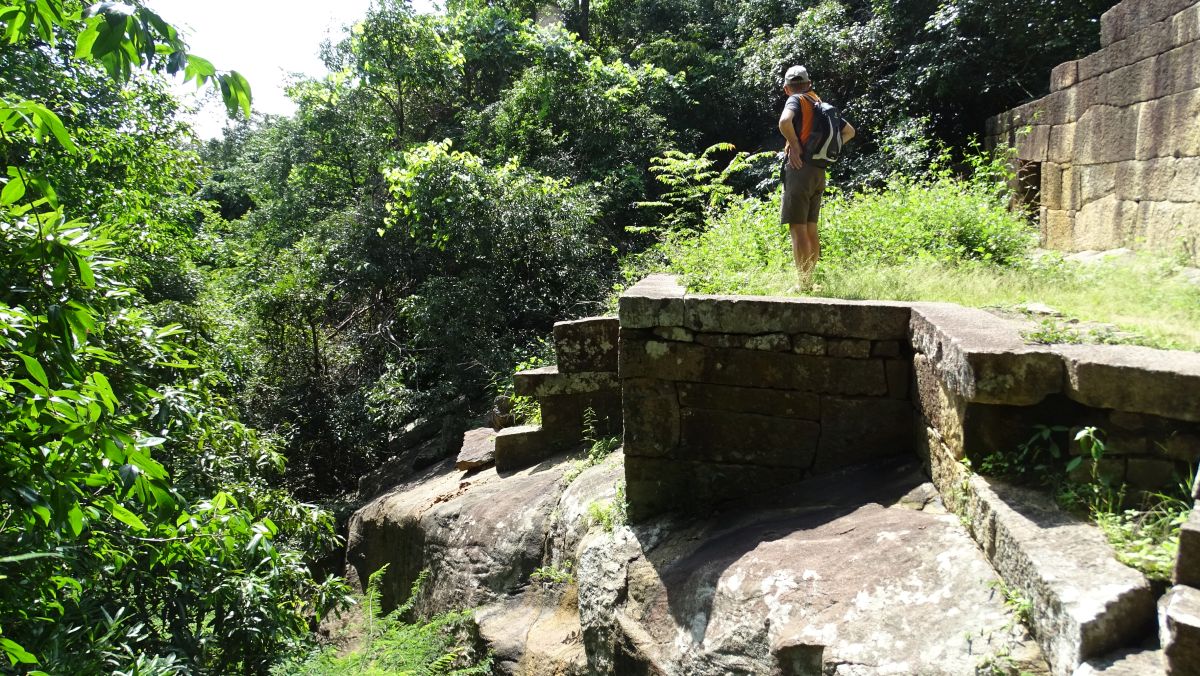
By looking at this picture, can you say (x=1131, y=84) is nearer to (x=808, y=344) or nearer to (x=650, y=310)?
(x=808, y=344)

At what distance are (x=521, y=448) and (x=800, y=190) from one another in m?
3.01

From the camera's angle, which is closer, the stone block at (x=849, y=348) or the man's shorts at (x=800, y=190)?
the stone block at (x=849, y=348)

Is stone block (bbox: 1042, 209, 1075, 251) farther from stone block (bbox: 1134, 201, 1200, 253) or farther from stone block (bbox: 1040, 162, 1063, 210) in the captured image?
stone block (bbox: 1134, 201, 1200, 253)

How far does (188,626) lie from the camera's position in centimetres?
399

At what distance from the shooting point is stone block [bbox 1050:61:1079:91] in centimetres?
734

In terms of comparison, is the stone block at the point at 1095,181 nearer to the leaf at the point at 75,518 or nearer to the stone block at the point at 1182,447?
the stone block at the point at 1182,447

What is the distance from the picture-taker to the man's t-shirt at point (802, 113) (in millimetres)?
5184

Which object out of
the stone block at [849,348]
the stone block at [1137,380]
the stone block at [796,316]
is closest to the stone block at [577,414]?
the stone block at [796,316]

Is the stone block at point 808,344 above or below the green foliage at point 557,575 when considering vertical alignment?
above

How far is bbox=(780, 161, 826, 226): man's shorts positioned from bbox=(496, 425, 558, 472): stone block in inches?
103

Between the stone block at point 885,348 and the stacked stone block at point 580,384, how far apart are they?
8.07 feet

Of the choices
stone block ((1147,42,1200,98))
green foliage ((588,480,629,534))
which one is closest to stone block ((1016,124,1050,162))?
stone block ((1147,42,1200,98))

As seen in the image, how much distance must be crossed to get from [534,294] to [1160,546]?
794cm

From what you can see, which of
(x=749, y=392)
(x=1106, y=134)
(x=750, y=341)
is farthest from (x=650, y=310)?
(x=1106, y=134)
